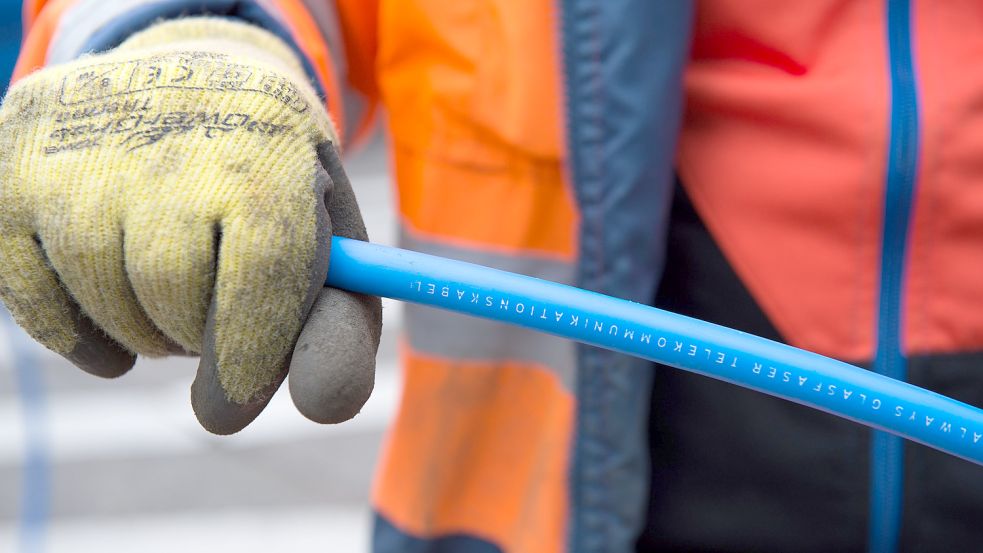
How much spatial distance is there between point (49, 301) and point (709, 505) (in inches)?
22.1

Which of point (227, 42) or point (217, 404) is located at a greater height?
point (227, 42)

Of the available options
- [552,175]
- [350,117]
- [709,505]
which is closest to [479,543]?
[709,505]

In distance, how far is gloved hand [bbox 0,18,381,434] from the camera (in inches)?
22.0

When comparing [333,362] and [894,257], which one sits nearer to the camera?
[333,362]

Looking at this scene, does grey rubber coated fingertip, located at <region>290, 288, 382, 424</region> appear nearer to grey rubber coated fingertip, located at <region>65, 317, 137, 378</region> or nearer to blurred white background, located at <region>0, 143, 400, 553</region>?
grey rubber coated fingertip, located at <region>65, 317, 137, 378</region>

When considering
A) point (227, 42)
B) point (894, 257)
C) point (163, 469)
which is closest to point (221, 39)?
point (227, 42)

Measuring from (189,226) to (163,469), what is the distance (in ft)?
6.23

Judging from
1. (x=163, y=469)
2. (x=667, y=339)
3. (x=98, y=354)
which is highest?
(x=667, y=339)

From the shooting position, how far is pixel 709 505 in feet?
2.63

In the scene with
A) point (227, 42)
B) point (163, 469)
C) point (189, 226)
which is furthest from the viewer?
point (163, 469)

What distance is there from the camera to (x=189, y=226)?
553 millimetres

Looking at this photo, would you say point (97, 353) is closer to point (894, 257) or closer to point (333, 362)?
point (333, 362)

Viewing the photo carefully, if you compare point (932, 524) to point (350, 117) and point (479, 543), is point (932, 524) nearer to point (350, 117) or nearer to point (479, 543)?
point (479, 543)

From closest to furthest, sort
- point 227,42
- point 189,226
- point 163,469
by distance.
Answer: point 189,226 < point 227,42 < point 163,469
